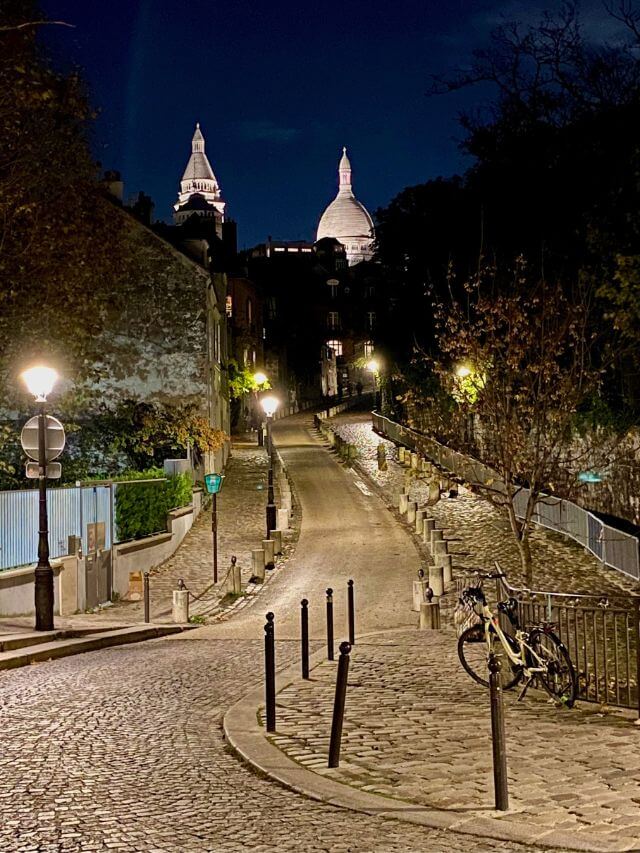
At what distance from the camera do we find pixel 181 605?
19.5 metres

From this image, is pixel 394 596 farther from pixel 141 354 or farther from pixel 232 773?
pixel 141 354

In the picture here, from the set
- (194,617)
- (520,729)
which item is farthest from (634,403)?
(520,729)

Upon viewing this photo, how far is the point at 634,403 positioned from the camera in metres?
30.7

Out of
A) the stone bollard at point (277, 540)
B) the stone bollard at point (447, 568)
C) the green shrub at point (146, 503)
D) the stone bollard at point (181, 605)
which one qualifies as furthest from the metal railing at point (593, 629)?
the stone bollard at point (277, 540)

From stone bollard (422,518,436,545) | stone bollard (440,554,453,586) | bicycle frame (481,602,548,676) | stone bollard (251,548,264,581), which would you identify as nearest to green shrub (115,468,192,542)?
stone bollard (251,548,264,581)

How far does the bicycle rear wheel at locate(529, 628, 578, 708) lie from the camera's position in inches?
403

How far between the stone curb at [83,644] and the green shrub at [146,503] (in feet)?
22.4

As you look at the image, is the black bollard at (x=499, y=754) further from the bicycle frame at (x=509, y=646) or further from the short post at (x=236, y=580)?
the short post at (x=236, y=580)

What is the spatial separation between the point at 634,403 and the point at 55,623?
1931 centimetres

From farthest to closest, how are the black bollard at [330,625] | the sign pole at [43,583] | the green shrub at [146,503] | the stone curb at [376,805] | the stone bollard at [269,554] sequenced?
the stone bollard at [269,554] → the green shrub at [146,503] → the sign pole at [43,583] → the black bollard at [330,625] → the stone curb at [376,805]

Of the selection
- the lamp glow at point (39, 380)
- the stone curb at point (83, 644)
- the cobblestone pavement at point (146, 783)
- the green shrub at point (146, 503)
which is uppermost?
the lamp glow at point (39, 380)

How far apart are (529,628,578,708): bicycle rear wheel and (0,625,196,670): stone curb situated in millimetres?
7072

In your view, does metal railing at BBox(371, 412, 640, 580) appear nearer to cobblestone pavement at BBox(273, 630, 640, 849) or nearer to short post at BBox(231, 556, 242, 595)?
short post at BBox(231, 556, 242, 595)

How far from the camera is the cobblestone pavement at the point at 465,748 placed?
6.98 meters
